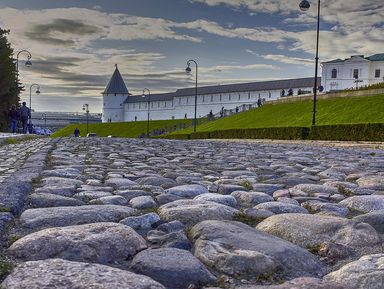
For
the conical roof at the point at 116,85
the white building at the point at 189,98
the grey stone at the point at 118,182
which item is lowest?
the grey stone at the point at 118,182

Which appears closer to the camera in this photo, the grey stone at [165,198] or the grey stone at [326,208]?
the grey stone at [326,208]

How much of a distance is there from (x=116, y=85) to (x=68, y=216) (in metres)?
123

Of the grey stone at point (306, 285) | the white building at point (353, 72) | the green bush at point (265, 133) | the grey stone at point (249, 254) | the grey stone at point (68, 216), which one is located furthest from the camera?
the white building at point (353, 72)

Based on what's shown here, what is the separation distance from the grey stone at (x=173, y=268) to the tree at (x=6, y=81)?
3889cm

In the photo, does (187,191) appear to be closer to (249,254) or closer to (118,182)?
(118,182)

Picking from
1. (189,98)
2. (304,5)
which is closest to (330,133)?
(304,5)

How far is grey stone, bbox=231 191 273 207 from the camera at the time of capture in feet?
13.9

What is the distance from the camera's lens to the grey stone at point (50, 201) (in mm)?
3727

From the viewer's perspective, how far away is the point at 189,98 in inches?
4267

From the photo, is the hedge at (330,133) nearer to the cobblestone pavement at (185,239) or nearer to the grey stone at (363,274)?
the cobblestone pavement at (185,239)

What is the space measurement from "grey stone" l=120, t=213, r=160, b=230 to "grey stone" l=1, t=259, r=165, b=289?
99 cm

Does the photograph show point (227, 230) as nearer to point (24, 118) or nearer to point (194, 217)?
point (194, 217)

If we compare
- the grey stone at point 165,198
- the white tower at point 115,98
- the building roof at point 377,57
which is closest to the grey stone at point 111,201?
the grey stone at point 165,198

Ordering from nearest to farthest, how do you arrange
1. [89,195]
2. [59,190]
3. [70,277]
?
[70,277], [89,195], [59,190]
